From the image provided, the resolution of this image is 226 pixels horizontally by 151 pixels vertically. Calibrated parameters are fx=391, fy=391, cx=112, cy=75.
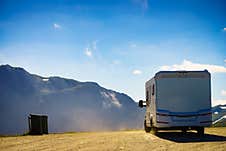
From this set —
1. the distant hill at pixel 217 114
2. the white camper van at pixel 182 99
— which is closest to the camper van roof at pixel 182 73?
the white camper van at pixel 182 99

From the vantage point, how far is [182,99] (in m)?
20.9

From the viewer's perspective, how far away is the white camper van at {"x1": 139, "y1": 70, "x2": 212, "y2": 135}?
819 inches

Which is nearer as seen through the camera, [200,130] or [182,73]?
[182,73]

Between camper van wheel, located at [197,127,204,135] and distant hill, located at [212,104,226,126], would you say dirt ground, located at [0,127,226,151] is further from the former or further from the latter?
distant hill, located at [212,104,226,126]

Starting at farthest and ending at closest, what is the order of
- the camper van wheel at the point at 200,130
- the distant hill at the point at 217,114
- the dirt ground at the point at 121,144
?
the distant hill at the point at 217,114 < the camper van wheel at the point at 200,130 < the dirt ground at the point at 121,144

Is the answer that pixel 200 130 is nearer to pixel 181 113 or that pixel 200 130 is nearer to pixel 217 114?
pixel 181 113

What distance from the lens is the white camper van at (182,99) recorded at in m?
20.8

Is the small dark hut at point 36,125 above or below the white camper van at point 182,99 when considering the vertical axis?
below

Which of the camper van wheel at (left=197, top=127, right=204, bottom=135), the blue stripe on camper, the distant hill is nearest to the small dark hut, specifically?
the blue stripe on camper

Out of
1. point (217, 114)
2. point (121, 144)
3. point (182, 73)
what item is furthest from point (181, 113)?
point (217, 114)

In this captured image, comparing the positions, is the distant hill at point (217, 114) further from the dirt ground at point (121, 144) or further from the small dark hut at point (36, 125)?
the small dark hut at point (36, 125)

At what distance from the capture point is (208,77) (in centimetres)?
2114

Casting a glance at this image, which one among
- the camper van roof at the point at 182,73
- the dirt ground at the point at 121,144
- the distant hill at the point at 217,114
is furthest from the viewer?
the distant hill at the point at 217,114

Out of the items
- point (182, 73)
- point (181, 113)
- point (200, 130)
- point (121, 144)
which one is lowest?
point (200, 130)
